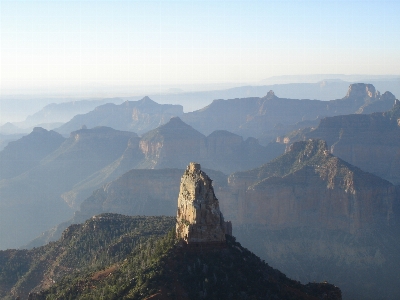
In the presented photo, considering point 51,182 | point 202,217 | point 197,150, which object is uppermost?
point 202,217

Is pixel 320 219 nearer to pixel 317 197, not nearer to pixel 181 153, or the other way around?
pixel 317 197

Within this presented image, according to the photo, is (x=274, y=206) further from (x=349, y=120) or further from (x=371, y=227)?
(x=349, y=120)

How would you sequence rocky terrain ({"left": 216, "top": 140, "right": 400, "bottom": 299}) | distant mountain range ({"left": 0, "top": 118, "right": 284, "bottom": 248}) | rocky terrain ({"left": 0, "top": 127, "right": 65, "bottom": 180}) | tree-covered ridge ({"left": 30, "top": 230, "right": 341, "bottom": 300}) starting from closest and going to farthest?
tree-covered ridge ({"left": 30, "top": 230, "right": 341, "bottom": 300}), rocky terrain ({"left": 216, "top": 140, "right": 400, "bottom": 299}), distant mountain range ({"left": 0, "top": 118, "right": 284, "bottom": 248}), rocky terrain ({"left": 0, "top": 127, "right": 65, "bottom": 180})

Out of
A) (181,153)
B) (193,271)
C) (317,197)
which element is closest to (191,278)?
(193,271)

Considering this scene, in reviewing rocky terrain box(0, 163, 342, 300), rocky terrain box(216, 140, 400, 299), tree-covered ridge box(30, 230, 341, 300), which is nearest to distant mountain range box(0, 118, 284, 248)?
rocky terrain box(216, 140, 400, 299)

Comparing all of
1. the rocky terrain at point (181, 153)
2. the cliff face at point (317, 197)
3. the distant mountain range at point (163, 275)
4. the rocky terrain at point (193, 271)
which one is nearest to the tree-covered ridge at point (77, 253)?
the distant mountain range at point (163, 275)

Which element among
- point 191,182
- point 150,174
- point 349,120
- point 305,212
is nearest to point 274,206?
point 305,212

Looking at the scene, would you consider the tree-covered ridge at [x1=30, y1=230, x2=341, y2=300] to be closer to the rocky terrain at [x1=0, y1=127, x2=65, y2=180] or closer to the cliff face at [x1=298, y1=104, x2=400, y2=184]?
the cliff face at [x1=298, y1=104, x2=400, y2=184]
